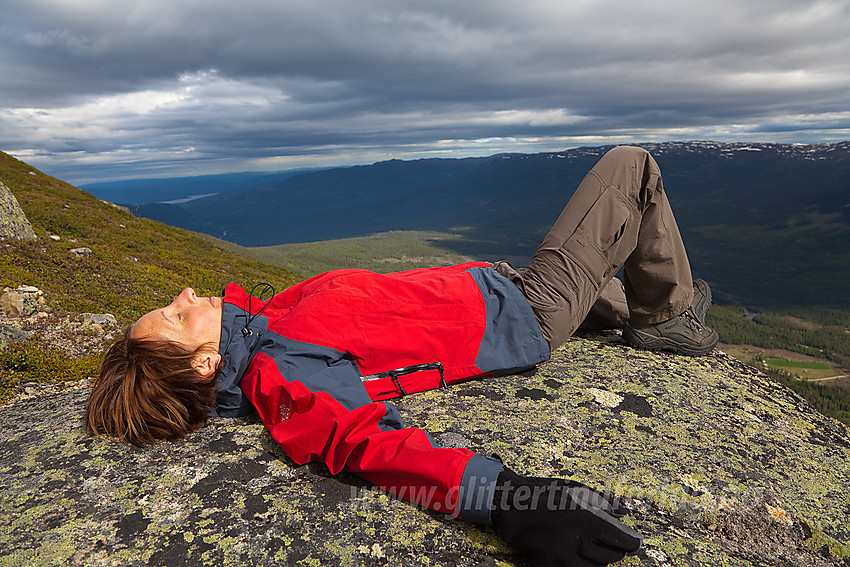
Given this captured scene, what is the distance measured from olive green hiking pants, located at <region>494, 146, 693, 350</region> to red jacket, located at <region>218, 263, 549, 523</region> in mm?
454

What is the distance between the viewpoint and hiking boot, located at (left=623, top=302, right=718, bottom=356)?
20.6ft

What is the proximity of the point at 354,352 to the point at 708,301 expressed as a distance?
5.39m

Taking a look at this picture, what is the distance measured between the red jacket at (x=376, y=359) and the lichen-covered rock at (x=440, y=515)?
8.8 inches

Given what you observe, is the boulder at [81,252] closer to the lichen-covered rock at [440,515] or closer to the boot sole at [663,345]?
the lichen-covered rock at [440,515]

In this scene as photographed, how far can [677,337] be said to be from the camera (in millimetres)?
6297

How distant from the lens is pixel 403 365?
4828mm

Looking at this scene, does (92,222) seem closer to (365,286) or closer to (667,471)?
(365,286)

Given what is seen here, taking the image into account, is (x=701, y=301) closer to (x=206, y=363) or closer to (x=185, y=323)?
(x=206, y=363)

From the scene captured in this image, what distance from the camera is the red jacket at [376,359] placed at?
131 inches

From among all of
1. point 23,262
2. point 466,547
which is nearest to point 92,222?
point 23,262

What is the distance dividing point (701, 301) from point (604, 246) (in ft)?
A: 7.06

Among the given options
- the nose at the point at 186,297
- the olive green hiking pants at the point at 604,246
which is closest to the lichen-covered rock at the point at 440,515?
the olive green hiking pants at the point at 604,246

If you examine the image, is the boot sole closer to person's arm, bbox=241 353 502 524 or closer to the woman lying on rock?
the woman lying on rock

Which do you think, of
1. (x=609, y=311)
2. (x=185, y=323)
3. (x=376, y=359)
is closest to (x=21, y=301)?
(x=185, y=323)
